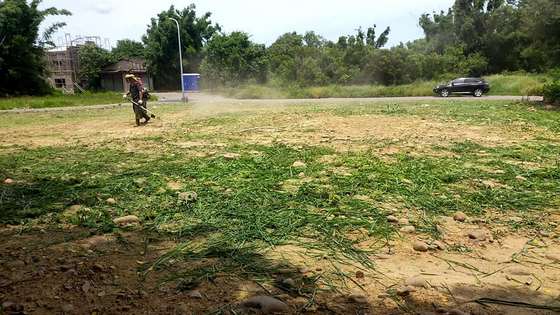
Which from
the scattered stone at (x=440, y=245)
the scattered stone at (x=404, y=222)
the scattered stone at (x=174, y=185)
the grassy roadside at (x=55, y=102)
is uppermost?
Result: the scattered stone at (x=174, y=185)

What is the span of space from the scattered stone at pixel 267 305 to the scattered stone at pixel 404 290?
31.3 inches

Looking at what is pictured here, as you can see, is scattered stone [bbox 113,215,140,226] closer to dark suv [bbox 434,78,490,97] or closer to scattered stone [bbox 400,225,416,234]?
scattered stone [bbox 400,225,416,234]

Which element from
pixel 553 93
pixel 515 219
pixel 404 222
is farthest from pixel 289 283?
pixel 553 93

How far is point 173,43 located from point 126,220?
54.5 metres

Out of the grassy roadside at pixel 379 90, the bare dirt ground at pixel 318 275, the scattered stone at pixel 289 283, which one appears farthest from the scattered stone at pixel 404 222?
the grassy roadside at pixel 379 90

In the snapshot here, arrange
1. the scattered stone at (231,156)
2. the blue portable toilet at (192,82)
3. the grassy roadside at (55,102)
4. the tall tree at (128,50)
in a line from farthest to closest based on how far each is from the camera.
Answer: the tall tree at (128,50) → the blue portable toilet at (192,82) → the grassy roadside at (55,102) → the scattered stone at (231,156)

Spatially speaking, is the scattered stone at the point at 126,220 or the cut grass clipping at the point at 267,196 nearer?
the cut grass clipping at the point at 267,196

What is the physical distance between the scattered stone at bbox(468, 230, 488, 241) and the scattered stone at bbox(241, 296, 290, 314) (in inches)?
80.7

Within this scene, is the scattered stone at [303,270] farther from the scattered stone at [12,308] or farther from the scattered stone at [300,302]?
the scattered stone at [12,308]

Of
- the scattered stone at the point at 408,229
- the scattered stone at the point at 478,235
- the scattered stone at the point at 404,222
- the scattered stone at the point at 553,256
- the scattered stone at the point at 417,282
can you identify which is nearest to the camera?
the scattered stone at the point at 417,282

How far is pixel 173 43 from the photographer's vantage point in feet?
183

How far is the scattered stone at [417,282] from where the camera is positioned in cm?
321

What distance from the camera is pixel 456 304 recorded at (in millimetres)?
2982

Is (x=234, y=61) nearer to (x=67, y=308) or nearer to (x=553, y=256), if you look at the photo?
(x=553, y=256)
